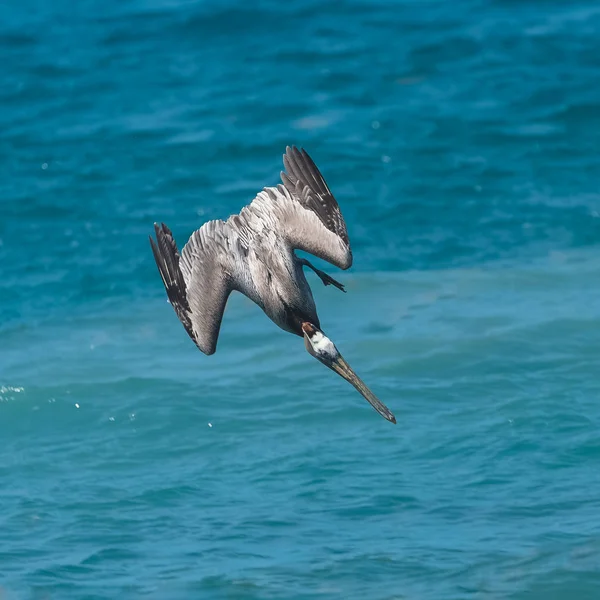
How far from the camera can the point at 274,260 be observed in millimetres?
9773

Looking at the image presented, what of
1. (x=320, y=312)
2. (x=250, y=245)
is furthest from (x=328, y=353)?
(x=320, y=312)

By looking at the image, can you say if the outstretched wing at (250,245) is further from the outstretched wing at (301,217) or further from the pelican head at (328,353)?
the pelican head at (328,353)

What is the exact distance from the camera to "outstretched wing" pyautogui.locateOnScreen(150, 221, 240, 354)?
33.6 ft

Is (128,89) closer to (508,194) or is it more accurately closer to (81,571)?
(508,194)

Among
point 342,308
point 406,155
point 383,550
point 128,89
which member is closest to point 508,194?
point 406,155

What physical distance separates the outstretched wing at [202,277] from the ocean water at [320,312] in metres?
2.30

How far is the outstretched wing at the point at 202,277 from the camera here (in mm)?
10234

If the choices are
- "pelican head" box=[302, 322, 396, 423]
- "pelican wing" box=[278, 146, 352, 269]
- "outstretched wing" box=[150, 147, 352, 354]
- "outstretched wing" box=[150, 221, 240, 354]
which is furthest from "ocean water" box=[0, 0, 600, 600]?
"pelican wing" box=[278, 146, 352, 269]

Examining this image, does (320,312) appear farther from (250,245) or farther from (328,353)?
(328,353)

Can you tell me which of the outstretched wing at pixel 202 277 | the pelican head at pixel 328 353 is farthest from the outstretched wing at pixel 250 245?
the pelican head at pixel 328 353

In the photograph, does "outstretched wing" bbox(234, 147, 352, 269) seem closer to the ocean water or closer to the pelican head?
the pelican head

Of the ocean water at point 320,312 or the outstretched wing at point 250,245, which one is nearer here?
the outstretched wing at point 250,245

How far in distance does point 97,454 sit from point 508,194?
25.6 feet

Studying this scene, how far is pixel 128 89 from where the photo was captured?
21922 mm
